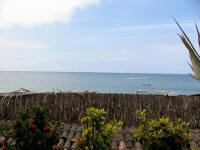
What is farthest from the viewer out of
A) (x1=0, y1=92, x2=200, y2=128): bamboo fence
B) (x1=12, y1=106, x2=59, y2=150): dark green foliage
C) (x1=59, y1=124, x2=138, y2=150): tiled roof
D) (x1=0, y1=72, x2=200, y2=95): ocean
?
(x1=0, y1=72, x2=200, y2=95): ocean

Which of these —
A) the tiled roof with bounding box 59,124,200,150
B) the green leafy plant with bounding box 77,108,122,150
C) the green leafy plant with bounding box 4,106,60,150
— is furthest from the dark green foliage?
the tiled roof with bounding box 59,124,200,150

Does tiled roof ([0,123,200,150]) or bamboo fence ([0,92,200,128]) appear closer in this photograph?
tiled roof ([0,123,200,150])

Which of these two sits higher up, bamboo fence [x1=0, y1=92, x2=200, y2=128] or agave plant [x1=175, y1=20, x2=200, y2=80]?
agave plant [x1=175, y1=20, x2=200, y2=80]

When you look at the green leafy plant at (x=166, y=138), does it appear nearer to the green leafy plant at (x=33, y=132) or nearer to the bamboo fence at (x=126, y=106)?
the green leafy plant at (x=33, y=132)

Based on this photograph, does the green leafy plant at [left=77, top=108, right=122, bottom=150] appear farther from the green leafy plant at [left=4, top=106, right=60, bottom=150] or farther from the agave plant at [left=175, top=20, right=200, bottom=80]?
the agave plant at [left=175, top=20, right=200, bottom=80]

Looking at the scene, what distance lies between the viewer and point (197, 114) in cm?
383

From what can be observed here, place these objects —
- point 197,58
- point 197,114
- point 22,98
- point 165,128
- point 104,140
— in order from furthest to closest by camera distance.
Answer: point 22,98
point 197,114
point 197,58
point 104,140
point 165,128

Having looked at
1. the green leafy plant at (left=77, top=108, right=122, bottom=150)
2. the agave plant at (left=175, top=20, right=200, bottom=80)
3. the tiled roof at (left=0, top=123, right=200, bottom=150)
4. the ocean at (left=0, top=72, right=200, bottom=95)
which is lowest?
the ocean at (left=0, top=72, right=200, bottom=95)

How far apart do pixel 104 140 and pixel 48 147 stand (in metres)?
0.70

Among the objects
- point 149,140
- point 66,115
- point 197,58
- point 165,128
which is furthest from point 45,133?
point 197,58

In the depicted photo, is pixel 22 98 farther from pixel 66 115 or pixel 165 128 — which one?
pixel 165 128

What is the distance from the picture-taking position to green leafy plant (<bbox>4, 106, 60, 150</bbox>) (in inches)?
79.3

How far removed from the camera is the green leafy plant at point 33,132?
6.61 ft

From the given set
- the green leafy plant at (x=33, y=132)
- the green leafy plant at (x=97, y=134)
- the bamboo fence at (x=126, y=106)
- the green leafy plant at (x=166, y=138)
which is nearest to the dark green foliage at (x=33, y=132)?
the green leafy plant at (x=33, y=132)
